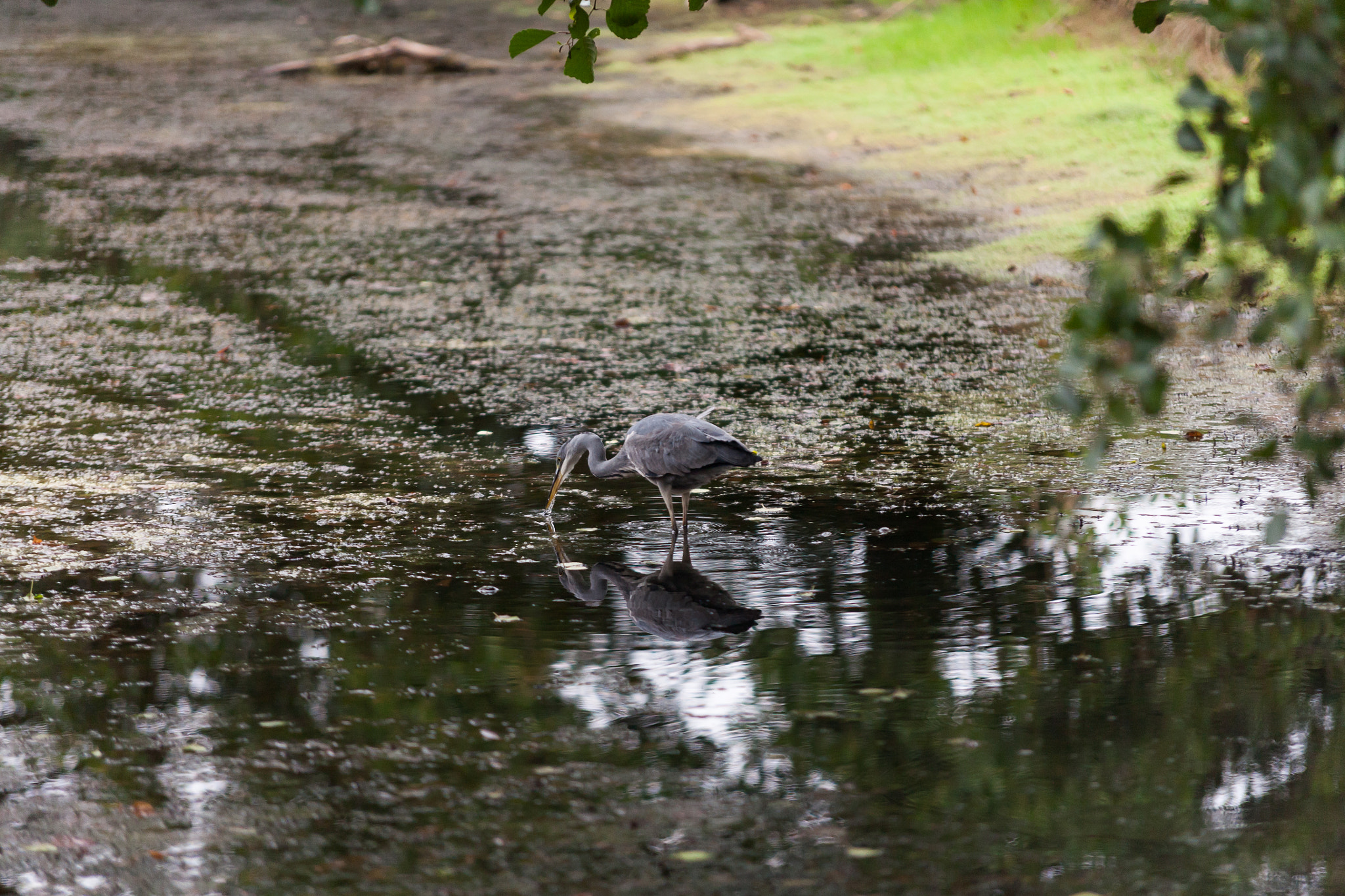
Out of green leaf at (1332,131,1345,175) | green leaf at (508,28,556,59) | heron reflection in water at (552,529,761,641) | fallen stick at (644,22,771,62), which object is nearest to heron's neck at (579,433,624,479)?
heron reflection in water at (552,529,761,641)

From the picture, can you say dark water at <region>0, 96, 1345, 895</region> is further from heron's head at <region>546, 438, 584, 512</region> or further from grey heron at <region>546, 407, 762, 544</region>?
grey heron at <region>546, 407, 762, 544</region>

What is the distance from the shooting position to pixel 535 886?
375 centimetres

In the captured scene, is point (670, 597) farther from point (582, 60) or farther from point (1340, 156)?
point (1340, 156)

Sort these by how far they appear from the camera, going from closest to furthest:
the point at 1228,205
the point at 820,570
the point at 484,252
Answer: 1. the point at 1228,205
2. the point at 820,570
3. the point at 484,252

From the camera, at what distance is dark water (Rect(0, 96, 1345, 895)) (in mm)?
3920

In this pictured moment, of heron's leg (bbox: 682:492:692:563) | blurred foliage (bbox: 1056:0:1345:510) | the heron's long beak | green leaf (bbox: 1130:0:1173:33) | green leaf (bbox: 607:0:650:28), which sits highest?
green leaf (bbox: 607:0:650:28)

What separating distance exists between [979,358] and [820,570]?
3.32 meters

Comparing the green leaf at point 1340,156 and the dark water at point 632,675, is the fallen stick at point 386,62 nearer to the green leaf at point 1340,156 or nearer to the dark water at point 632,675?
the dark water at point 632,675

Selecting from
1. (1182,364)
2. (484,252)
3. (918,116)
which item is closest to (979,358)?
(1182,364)

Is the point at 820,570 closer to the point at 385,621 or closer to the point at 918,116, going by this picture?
the point at 385,621

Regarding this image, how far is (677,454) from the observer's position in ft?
19.6

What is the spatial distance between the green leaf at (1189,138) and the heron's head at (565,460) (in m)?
4.13

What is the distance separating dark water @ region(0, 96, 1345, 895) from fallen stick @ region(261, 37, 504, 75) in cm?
1398

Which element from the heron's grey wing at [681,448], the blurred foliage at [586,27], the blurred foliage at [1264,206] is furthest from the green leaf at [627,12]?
the heron's grey wing at [681,448]
